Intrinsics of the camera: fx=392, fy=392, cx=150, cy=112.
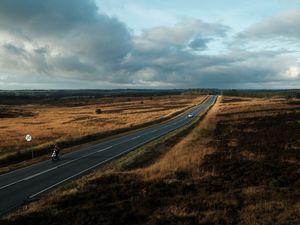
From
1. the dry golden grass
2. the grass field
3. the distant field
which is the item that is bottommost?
the distant field

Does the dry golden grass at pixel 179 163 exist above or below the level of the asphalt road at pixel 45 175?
above

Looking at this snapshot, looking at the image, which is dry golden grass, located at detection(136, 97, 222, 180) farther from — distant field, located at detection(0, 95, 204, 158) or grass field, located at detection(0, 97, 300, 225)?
distant field, located at detection(0, 95, 204, 158)

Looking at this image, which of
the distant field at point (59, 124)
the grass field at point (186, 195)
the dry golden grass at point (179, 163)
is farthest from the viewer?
the distant field at point (59, 124)

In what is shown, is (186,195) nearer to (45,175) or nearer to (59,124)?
(45,175)

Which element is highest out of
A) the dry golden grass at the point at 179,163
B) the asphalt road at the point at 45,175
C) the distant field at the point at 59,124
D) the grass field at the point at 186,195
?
the grass field at the point at 186,195

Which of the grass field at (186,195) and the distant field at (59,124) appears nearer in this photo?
the grass field at (186,195)

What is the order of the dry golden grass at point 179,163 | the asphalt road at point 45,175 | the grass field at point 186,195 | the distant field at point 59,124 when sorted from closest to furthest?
1. the grass field at point 186,195
2. the asphalt road at point 45,175
3. the dry golden grass at point 179,163
4. the distant field at point 59,124

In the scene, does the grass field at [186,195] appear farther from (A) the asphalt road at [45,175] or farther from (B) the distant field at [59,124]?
(B) the distant field at [59,124]

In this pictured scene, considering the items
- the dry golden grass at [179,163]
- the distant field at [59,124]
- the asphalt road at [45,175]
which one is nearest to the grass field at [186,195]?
the dry golden grass at [179,163]

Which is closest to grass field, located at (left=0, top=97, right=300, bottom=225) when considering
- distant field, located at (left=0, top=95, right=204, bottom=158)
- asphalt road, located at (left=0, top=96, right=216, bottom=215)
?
asphalt road, located at (left=0, top=96, right=216, bottom=215)

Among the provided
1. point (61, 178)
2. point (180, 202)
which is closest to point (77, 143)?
point (61, 178)

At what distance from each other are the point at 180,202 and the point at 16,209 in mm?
6074

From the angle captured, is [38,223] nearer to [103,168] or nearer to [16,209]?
[16,209]

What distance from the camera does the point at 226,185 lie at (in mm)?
16859
